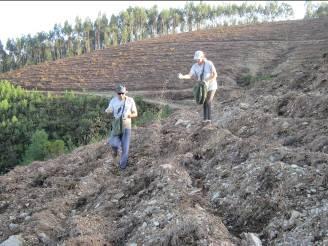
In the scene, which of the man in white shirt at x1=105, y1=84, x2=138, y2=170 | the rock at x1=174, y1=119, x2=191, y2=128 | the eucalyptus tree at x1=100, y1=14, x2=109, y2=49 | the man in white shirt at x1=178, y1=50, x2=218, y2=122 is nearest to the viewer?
the man in white shirt at x1=105, y1=84, x2=138, y2=170

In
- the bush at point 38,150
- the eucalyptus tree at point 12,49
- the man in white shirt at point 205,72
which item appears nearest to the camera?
the man in white shirt at point 205,72

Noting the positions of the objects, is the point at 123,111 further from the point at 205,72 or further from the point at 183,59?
the point at 183,59

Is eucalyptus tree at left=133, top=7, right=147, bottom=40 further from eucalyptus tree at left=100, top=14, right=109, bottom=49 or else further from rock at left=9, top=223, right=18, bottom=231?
rock at left=9, top=223, right=18, bottom=231

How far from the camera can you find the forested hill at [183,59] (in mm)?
39781

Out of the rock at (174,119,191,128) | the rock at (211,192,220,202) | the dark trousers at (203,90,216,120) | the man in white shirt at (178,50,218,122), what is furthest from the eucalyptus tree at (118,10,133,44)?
the rock at (211,192,220,202)

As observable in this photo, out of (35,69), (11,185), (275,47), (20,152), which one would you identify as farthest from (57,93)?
(11,185)

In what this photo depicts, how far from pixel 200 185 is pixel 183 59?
40.5 metres

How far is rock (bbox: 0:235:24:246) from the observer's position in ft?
20.7

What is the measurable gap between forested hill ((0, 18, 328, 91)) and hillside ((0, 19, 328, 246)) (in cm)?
2446

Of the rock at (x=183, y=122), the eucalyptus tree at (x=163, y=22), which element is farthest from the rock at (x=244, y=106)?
the eucalyptus tree at (x=163, y=22)

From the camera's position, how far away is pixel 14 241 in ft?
20.8

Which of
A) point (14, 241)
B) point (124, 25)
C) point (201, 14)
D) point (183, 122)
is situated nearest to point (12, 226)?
point (14, 241)

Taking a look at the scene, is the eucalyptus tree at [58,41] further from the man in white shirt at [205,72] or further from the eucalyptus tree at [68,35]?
the man in white shirt at [205,72]

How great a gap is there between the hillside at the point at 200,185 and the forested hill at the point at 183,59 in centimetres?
2446
